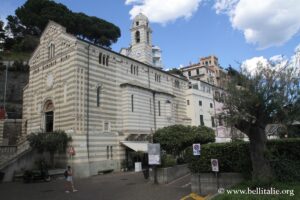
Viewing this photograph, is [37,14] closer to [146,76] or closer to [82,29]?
[82,29]

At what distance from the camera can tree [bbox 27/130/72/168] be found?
27.6 m

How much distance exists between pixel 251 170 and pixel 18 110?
41867mm

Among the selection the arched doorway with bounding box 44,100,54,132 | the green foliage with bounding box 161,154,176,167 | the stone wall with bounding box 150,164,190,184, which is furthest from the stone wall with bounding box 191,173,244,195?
the arched doorway with bounding box 44,100,54,132

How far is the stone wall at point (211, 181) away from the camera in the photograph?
16.1 m

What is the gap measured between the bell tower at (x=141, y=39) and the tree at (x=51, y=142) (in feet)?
69.1

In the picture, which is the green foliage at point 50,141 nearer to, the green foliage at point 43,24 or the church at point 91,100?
the church at point 91,100

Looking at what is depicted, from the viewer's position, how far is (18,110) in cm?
4809

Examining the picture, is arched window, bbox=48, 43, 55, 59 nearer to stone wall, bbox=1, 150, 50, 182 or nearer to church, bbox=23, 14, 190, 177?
church, bbox=23, 14, 190, 177

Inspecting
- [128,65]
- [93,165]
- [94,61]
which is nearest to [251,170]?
[93,165]

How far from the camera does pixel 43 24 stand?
6397 cm

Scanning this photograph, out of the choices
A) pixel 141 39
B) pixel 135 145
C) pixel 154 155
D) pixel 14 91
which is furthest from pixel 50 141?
pixel 14 91

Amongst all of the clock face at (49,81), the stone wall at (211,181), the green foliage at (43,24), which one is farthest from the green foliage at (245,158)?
the green foliage at (43,24)

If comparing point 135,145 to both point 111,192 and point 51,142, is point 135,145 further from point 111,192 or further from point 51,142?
point 111,192

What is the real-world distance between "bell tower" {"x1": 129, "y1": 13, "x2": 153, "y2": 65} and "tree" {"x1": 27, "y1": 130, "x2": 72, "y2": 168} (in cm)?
2107
